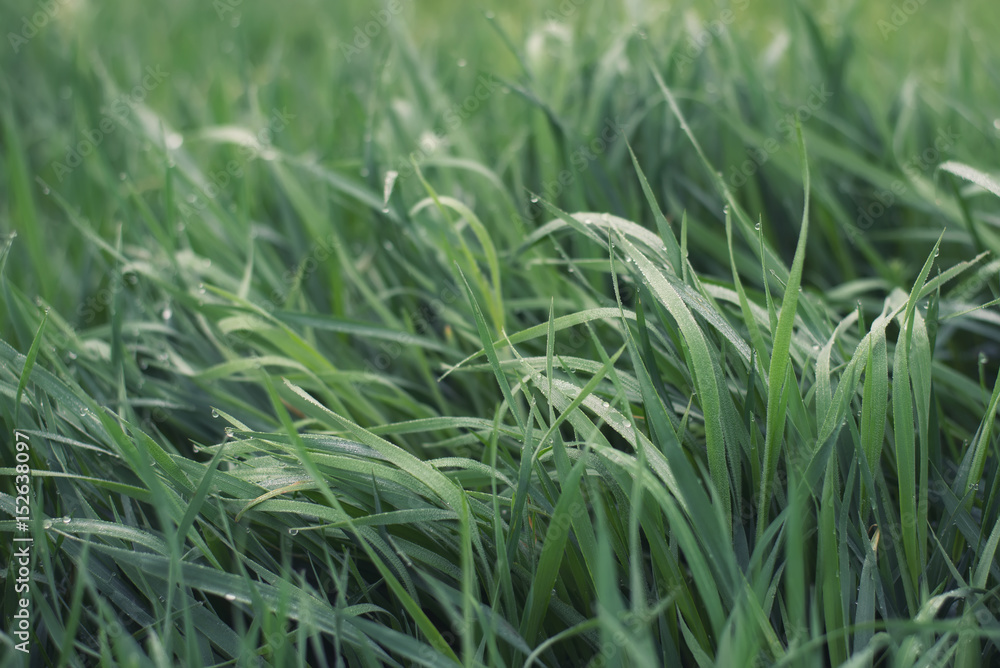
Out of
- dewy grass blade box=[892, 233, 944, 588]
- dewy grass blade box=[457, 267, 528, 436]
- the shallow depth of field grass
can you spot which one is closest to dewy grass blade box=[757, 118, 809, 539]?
the shallow depth of field grass

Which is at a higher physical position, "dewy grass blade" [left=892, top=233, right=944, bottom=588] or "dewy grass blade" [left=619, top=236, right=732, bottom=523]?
"dewy grass blade" [left=619, top=236, right=732, bottom=523]

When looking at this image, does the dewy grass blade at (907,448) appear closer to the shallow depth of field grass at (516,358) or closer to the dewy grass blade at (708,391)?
the shallow depth of field grass at (516,358)

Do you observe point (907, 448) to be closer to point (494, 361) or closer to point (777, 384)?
point (777, 384)

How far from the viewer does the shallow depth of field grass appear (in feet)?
2.29

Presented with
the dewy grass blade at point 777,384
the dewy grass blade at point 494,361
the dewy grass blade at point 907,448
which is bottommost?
the dewy grass blade at point 907,448

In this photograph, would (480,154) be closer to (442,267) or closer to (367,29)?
(442,267)

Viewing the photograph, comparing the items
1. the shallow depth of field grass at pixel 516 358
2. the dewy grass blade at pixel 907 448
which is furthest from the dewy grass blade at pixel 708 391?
the dewy grass blade at pixel 907 448

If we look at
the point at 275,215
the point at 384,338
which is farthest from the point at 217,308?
the point at 275,215

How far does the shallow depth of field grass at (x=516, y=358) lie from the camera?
2.29ft

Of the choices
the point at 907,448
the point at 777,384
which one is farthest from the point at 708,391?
the point at 907,448

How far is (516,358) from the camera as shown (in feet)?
2.96

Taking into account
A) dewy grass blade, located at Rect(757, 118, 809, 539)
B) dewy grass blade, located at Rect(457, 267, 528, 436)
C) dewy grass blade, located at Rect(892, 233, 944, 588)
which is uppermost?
dewy grass blade, located at Rect(457, 267, 528, 436)

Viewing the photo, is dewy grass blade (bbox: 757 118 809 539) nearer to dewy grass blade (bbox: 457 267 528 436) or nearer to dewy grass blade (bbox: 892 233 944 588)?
dewy grass blade (bbox: 892 233 944 588)

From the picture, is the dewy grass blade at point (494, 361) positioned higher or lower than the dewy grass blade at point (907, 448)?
higher
